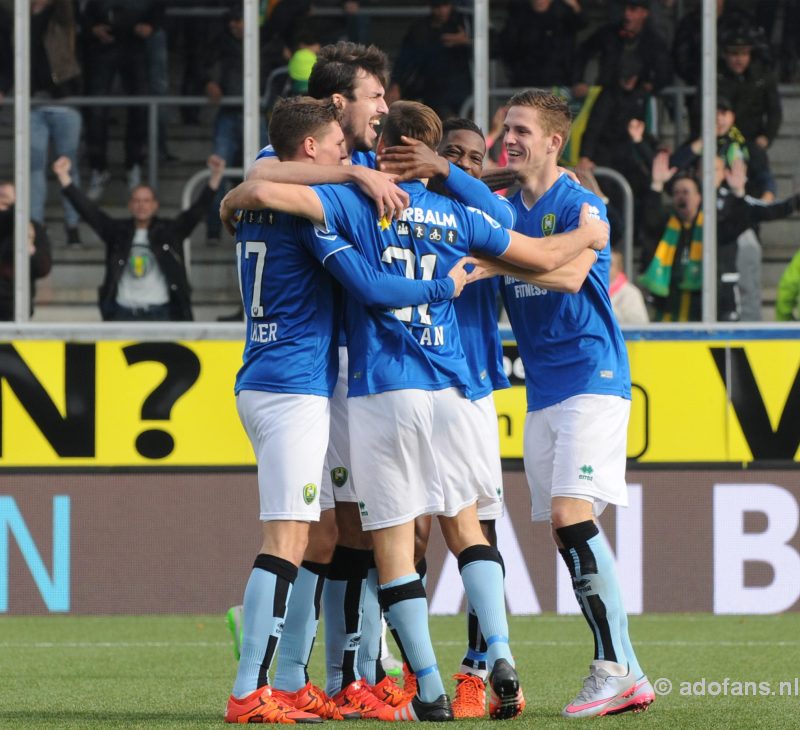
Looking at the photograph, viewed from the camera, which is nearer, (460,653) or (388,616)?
(388,616)

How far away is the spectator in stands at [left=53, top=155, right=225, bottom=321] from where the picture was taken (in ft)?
33.5

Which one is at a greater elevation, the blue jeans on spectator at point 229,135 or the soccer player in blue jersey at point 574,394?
the blue jeans on spectator at point 229,135

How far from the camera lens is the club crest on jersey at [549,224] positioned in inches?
233

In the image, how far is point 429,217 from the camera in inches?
211

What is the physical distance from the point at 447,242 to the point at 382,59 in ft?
3.36

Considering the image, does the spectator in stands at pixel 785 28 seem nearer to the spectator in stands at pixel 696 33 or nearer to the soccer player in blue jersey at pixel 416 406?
the spectator in stands at pixel 696 33

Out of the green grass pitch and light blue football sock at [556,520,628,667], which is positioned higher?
light blue football sock at [556,520,628,667]

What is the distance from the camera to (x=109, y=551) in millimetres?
9930

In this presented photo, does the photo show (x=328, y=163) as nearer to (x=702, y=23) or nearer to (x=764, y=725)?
(x=764, y=725)

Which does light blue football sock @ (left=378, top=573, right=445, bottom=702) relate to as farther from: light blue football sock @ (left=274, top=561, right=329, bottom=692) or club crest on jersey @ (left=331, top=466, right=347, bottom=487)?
club crest on jersey @ (left=331, top=466, right=347, bottom=487)

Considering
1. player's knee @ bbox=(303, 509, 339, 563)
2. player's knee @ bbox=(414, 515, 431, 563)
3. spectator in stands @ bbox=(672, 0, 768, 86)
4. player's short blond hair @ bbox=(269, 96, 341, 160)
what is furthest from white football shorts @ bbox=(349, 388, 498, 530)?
spectator in stands @ bbox=(672, 0, 768, 86)

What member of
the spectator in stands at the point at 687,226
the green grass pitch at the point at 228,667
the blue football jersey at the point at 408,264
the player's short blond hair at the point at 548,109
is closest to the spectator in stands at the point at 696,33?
the spectator in stands at the point at 687,226

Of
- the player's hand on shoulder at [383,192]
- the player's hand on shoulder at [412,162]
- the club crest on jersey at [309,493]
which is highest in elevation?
the player's hand on shoulder at [412,162]

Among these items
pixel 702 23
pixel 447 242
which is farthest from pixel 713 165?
pixel 447 242
